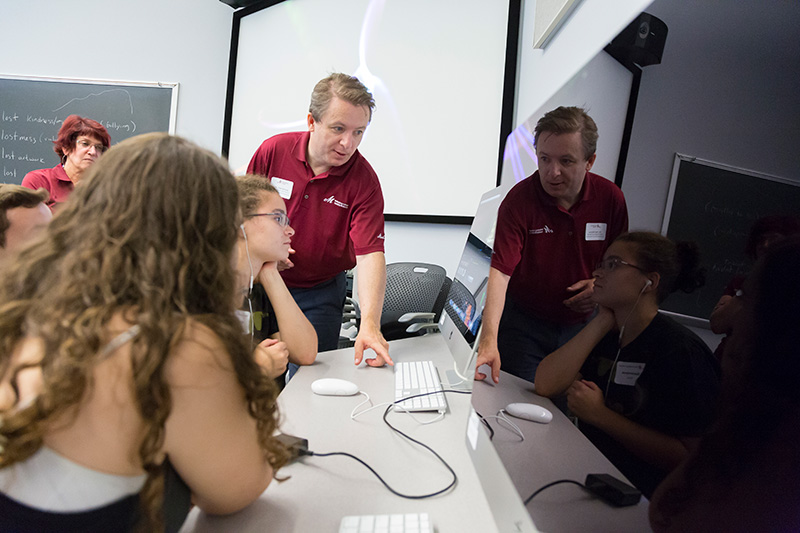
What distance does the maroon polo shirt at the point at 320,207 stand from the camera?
1.79 meters

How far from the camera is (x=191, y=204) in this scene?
2.08ft

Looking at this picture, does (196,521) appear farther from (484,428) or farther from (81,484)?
(484,428)

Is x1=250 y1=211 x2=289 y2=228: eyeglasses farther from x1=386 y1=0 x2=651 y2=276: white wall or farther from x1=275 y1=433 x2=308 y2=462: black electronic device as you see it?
x1=386 y1=0 x2=651 y2=276: white wall

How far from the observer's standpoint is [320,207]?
5.97ft

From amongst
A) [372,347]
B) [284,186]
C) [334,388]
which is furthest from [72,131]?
[334,388]

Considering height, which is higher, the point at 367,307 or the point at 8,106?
the point at 8,106

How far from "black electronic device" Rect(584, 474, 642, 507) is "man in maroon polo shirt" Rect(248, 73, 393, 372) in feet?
3.97

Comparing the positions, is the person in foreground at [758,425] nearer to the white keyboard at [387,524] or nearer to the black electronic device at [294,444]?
the white keyboard at [387,524]

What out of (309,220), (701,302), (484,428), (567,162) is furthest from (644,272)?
(309,220)

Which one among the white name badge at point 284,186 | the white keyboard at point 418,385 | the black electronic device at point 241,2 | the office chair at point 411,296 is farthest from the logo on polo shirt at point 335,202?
the black electronic device at point 241,2

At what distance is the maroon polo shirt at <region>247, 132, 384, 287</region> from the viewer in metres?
1.79

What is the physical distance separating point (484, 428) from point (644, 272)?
1.32 ft

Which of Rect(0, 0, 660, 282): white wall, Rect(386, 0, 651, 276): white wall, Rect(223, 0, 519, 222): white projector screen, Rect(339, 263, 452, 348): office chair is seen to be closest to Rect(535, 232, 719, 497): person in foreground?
Rect(386, 0, 651, 276): white wall

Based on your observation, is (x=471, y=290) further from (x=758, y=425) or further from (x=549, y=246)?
(x=758, y=425)
